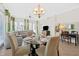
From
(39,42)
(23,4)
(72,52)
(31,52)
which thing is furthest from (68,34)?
(23,4)

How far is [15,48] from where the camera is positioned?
342cm

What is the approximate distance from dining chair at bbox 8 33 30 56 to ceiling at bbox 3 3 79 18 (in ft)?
1.54

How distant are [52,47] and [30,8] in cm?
94

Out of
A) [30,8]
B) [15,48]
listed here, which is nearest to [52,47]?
[15,48]

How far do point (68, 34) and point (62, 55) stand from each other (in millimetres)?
458

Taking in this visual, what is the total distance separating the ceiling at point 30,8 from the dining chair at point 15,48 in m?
0.47

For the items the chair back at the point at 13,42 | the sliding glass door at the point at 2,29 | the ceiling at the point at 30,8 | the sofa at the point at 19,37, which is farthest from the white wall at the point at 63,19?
the sliding glass door at the point at 2,29

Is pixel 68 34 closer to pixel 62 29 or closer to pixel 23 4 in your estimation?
pixel 62 29

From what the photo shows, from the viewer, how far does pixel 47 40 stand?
3309 mm

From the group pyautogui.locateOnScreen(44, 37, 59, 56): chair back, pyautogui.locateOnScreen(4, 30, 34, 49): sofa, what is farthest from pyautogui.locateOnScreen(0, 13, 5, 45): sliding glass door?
pyautogui.locateOnScreen(44, 37, 59, 56): chair back

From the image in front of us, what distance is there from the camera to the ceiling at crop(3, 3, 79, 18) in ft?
10.3

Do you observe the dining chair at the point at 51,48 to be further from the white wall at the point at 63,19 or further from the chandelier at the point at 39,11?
the chandelier at the point at 39,11

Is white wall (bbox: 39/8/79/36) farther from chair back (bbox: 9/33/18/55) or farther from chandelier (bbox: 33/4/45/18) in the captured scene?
chair back (bbox: 9/33/18/55)

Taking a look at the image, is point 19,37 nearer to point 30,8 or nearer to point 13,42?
point 13,42
